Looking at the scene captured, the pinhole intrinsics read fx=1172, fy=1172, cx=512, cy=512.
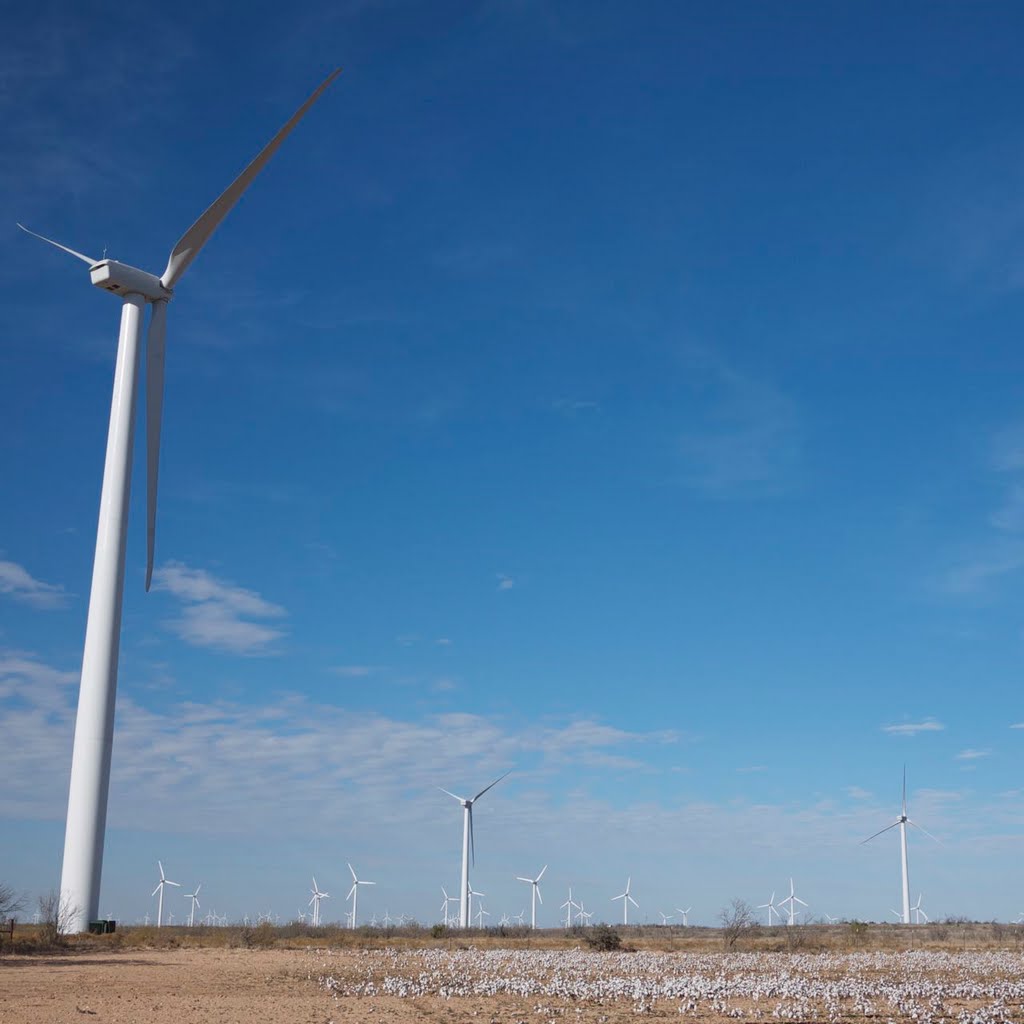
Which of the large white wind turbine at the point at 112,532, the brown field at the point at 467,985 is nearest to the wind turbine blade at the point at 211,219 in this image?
the large white wind turbine at the point at 112,532

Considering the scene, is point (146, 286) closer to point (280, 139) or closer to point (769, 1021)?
point (280, 139)

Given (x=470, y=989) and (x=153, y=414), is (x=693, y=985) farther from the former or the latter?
(x=153, y=414)

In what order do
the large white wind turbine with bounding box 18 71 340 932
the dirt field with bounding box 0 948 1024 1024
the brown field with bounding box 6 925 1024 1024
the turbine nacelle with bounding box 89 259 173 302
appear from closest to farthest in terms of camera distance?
the dirt field with bounding box 0 948 1024 1024 < the brown field with bounding box 6 925 1024 1024 < the large white wind turbine with bounding box 18 71 340 932 < the turbine nacelle with bounding box 89 259 173 302

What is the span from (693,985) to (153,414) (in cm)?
3314

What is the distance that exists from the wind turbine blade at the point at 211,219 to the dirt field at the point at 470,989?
96.2 feet

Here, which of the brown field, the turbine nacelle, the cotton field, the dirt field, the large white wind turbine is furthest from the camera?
the turbine nacelle

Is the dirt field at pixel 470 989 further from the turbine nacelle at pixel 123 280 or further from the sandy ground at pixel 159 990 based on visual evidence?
the turbine nacelle at pixel 123 280

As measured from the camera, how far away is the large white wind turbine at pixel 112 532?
144ft

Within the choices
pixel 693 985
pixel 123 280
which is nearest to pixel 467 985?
pixel 693 985

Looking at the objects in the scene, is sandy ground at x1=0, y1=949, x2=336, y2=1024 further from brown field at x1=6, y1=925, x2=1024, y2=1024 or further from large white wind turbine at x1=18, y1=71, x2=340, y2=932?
large white wind turbine at x1=18, y1=71, x2=340, y2=932

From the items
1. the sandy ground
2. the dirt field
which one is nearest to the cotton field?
the dirt field

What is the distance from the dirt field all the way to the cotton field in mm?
63

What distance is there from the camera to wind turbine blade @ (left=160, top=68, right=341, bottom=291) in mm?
53188

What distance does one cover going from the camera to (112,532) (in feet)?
154
